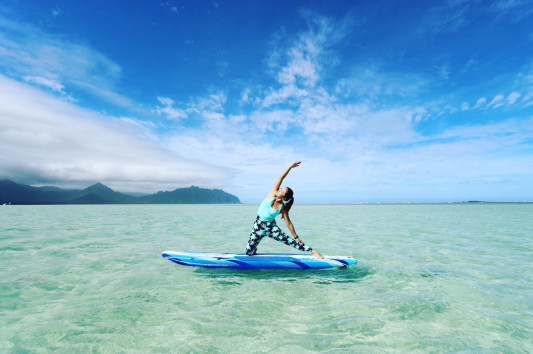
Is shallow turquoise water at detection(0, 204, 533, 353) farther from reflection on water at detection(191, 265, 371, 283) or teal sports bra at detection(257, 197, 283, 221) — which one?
teal sports bra at detection(257, 197, 283, 221)

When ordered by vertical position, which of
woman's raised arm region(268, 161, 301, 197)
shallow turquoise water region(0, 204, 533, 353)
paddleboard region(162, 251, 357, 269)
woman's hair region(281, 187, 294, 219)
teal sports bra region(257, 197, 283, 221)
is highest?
woman's raised arm region(268, 161, 301, 197)

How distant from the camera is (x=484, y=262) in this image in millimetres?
9953

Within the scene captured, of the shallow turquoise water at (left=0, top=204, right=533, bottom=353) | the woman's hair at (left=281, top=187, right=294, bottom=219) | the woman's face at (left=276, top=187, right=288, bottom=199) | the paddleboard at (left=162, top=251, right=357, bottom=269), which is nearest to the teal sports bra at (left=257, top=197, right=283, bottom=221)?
the woman's hair at (left=281, top=187, right=294, bottom=219)

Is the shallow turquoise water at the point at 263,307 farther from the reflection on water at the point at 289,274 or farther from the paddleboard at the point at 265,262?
the paddleboard at the point at 265,262

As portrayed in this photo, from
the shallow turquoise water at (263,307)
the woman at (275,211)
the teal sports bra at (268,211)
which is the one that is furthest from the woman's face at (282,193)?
the shallow turquoise water at (263,307)

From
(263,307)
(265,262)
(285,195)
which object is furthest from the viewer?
(265,262)

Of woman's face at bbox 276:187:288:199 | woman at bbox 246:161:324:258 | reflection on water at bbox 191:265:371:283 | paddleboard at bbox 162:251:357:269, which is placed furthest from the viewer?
paddleboard at bbox 162:251:357:269

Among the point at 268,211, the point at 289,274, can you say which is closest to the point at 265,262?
the point at 289,274

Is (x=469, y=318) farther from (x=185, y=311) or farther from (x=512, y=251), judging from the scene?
(x=512, y=251)

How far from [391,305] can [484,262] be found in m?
6.89

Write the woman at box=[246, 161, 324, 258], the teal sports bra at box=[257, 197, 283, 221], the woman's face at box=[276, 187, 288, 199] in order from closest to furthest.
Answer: the woman's face at box=[276, 187, 288, 199], the woman at box=[246, 161, 324, 258], the teal sports bra at box=[257, 197, 283, 221]

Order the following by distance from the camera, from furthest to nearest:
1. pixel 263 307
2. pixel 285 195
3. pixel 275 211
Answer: pixel 275 211, pixel 285 195, pixel 263 307

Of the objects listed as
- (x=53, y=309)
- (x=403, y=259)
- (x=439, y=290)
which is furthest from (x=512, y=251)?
(x=53, y=309)

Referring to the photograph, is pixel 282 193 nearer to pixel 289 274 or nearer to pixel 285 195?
pixel 285 195
